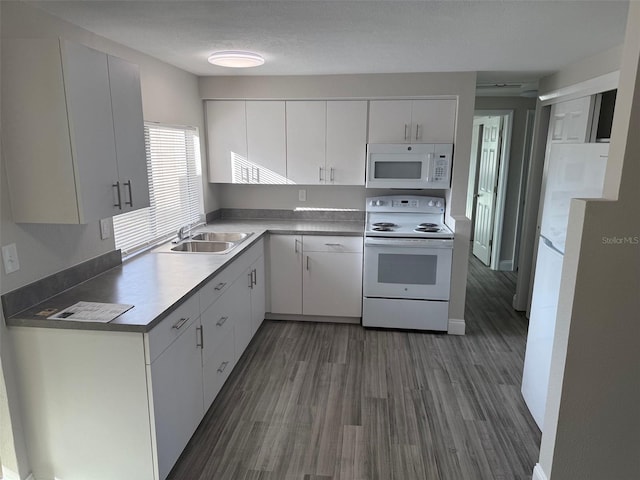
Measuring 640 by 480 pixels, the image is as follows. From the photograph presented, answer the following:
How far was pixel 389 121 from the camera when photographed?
3.81 meters

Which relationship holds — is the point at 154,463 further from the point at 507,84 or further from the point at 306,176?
the point at 507,84

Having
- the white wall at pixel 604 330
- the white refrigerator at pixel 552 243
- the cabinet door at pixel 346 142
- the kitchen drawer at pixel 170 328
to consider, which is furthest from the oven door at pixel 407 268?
the kitchen drawer at pixel 170 328

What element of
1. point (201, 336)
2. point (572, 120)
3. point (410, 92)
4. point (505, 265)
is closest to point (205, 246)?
point (201, 336)

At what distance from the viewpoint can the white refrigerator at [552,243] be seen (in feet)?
7.23

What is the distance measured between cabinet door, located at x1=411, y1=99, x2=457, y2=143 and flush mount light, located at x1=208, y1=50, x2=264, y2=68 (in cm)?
158

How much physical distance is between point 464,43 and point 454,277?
6.20 ft

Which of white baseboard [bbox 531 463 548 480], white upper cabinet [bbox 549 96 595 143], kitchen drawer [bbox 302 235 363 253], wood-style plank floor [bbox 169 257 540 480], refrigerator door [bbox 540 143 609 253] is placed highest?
white upper cabinet [bbox 549 96 595 143]

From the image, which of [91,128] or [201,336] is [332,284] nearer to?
[201,336]

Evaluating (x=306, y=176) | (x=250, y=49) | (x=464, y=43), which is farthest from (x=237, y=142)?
(x=464, y=43)

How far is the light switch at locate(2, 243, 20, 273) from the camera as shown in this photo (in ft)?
5.89

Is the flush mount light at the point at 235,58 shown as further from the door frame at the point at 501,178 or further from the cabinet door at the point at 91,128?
the door frame at the point at 501,178

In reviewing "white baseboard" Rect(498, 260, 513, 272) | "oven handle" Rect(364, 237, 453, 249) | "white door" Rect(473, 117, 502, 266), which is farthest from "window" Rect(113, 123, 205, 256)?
"white baseboard" Rect(498, 260, 513, 272)

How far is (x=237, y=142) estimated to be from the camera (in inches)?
158

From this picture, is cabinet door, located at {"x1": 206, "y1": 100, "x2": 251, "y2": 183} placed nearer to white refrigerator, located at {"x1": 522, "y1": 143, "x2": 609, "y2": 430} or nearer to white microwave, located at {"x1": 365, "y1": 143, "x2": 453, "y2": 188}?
white microwave, located at {"x1": 365, "y1": 143, "x2": 453, "y2": 188}
